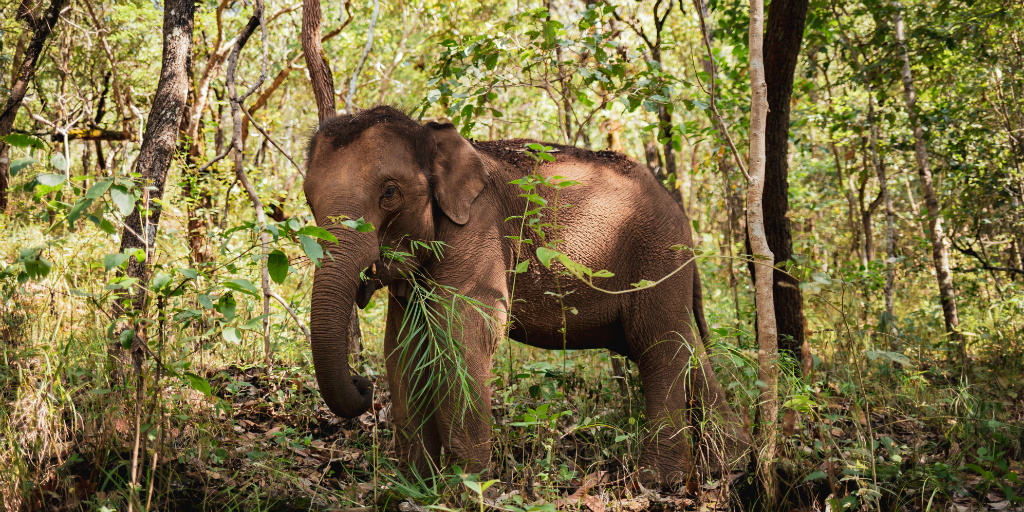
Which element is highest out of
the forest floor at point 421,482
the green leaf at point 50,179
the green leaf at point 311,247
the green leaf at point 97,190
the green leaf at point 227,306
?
the green leaf at point 50,179

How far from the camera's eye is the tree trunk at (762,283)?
336cm

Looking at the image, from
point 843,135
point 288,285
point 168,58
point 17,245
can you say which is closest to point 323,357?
point 168,58

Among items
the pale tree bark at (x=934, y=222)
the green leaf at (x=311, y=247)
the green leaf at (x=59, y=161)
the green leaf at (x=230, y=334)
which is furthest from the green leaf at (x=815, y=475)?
the pale tree bark at (x=934, y=222)

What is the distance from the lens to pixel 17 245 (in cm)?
665

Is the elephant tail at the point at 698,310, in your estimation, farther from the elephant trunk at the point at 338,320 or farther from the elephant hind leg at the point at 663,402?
the elephant trunk at the point at 338,320

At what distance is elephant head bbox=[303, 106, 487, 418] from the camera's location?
3592 millimetres

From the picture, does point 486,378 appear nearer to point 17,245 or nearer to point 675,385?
point 675,385

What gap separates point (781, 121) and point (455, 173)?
2919mm

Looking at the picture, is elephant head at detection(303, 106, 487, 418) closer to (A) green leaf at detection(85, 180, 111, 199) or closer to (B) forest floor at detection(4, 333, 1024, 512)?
(B) forest floor at detection(4, 333, 1024, 512)

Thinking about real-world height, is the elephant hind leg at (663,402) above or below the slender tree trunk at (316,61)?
below

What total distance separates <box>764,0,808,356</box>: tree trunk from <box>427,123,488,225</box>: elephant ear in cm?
265

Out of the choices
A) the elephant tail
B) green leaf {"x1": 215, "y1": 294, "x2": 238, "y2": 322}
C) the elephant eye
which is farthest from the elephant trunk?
the elephant tail

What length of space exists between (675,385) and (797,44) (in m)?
3.01

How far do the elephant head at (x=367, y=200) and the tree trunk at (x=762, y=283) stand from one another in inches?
63.9
